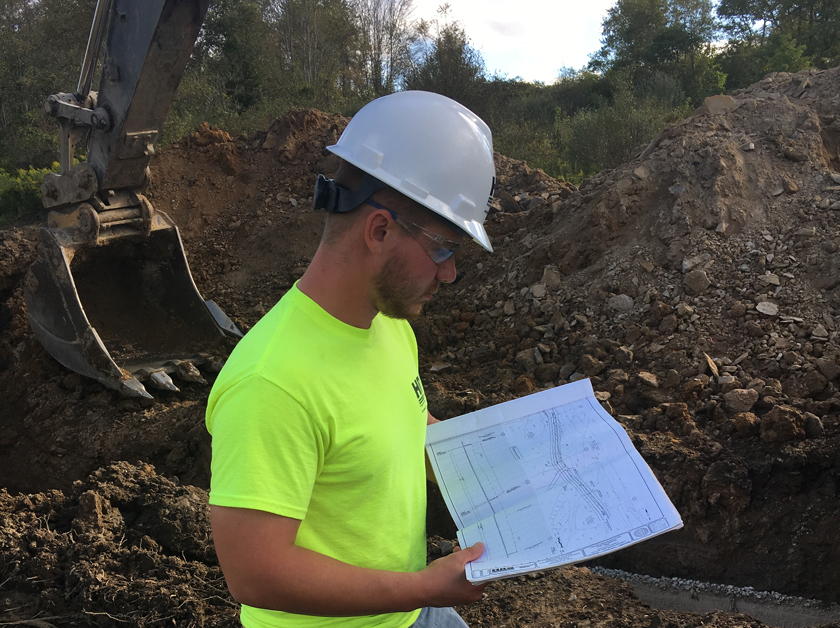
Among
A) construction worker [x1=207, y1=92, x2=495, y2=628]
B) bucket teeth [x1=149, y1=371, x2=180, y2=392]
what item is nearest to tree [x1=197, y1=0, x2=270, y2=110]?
bucket teeth [x1=149, y1=371, x2=180, y2=392]

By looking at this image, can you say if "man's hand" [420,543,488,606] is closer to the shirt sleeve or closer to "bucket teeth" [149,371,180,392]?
the shirt sleeve

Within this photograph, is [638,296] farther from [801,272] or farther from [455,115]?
[455,115]

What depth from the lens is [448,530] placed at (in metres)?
4.06

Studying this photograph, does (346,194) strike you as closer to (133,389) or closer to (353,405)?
(353,405)

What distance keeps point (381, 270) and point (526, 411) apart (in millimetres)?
715

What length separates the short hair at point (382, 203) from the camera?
1443 mm

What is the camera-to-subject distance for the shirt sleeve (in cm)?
115

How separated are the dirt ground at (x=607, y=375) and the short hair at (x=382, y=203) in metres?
2.26

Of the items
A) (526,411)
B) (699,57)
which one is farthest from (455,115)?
(699,57)

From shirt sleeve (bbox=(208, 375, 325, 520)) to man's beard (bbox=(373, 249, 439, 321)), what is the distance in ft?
A: 1.16

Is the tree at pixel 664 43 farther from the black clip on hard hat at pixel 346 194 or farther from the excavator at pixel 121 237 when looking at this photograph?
the black clip on hard hat at pixel 346 194

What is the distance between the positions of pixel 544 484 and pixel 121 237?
475 centimetres

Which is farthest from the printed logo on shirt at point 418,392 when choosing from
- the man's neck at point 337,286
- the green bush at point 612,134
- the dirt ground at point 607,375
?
the green bush at point 612,134

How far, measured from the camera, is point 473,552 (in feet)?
4.66
